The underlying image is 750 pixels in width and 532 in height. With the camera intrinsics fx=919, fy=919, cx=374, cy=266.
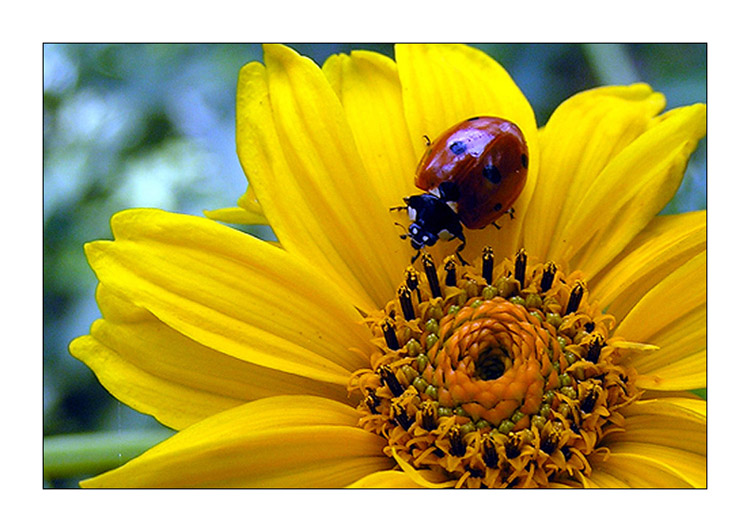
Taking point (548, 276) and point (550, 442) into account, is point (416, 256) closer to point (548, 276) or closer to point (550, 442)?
point (548, 276)

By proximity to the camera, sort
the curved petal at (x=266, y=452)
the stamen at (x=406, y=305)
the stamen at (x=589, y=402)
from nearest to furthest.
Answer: the curved petal at (x=266, y=452)
the stamen at (x=589, y=402)
the stamen at (x=406, y=305)

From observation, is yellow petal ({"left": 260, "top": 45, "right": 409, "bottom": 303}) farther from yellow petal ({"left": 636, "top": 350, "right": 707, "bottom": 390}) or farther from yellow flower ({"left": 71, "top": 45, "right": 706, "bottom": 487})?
yellow petal ({"left": 636, "top": 350, "right": 707, "bottom": 390})

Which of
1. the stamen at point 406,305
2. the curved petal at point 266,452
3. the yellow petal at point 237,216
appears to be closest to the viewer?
the curved petal at point 266,452

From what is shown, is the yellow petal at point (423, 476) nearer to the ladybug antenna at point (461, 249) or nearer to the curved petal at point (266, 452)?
the curved petal at point (266, 452)

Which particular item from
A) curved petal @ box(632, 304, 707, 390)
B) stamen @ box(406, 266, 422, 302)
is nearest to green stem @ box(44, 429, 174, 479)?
stamen @ box(406, 266, 422, 302)

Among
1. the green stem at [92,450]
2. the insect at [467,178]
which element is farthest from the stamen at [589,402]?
the green stem at [92,450]
